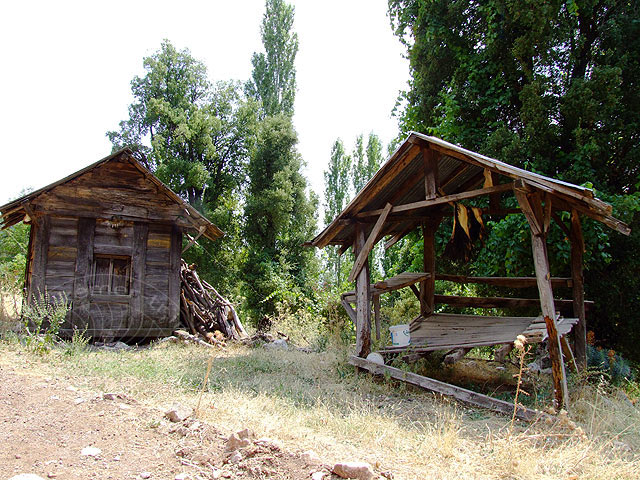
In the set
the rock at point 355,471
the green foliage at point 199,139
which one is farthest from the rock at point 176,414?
the green foliage at point 199,139

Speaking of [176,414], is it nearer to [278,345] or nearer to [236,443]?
[236,443]

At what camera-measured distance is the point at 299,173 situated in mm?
22641

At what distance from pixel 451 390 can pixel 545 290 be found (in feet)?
5.88

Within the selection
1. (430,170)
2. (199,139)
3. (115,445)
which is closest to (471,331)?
(430,170)

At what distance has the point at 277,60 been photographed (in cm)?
2652

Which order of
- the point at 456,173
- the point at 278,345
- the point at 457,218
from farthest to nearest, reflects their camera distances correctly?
1. the point at 278,345
2. the point at 456,173
3. the point at 457,218

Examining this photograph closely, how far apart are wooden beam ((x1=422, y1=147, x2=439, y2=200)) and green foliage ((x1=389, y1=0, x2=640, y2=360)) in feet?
9.14

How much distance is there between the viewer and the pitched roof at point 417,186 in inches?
217

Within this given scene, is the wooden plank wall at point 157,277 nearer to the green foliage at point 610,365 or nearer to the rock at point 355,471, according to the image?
the rock at point 355,471

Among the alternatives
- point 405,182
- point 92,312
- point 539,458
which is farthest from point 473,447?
point 92,312

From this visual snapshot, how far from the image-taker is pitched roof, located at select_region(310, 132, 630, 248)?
551 cm

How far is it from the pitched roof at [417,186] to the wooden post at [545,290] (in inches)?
9.4

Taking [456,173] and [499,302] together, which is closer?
[456,173]

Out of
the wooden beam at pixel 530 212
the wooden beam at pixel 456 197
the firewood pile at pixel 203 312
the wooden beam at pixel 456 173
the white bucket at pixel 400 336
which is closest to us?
the wooden beam at pixel 530 212
